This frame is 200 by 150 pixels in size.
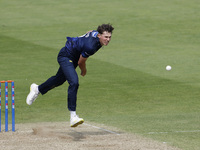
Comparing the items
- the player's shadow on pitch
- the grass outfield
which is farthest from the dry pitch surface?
the grass outfield

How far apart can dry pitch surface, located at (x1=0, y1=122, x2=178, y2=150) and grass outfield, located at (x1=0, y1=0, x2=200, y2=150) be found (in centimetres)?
59

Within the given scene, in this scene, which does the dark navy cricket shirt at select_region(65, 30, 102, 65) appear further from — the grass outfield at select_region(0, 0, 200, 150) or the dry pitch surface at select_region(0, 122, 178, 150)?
the grass outfield at select_region(0, 0, 200, 150)

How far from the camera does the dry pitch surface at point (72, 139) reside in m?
10.1

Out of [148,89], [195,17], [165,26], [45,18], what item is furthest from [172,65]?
[45,18]

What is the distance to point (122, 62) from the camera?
71.5ft

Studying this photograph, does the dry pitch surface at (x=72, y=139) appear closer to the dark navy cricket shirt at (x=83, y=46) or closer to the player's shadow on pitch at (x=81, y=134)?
the player's shadow on pitch at (x=81, y=134)

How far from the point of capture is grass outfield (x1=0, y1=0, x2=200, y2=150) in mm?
13781

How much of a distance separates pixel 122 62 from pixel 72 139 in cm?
1119

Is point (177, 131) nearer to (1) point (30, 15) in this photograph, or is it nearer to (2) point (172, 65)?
A: (2) point (172, 65)

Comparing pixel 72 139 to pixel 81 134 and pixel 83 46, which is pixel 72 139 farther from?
pixel 83 46

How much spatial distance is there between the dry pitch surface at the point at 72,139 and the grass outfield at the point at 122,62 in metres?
0.59

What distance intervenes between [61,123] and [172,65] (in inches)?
370

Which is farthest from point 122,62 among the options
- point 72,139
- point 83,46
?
point 83,46

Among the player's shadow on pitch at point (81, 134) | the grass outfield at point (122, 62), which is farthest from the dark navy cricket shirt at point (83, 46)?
the grass outfield at point (122, 62)
